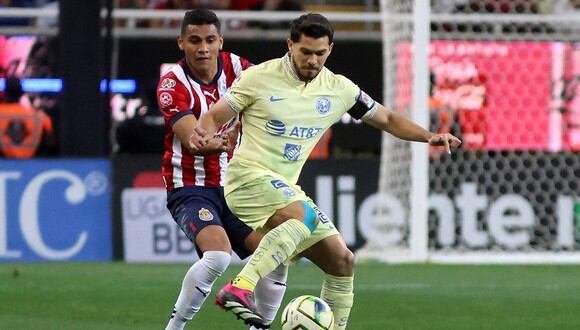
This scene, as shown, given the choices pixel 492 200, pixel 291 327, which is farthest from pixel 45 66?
pixel 291 327

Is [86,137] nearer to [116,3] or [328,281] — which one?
[116,3]

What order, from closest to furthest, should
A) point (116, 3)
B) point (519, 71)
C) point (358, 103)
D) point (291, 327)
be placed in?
point (291, 327)
point (358, 103)
point (519, 71)
point (116, 3)

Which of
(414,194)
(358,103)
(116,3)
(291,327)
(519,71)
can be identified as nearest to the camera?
(291,327)

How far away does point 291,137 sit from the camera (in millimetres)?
7309

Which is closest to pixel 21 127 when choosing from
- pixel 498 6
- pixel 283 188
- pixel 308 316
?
pixel 498 6

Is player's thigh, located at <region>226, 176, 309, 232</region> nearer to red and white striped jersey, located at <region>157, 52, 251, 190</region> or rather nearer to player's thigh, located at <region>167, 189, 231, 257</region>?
player's thigh, located at <region>167, 189, 231, 257</region>

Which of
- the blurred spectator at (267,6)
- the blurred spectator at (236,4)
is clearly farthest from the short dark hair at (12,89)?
the blurred spectator at (267,6)

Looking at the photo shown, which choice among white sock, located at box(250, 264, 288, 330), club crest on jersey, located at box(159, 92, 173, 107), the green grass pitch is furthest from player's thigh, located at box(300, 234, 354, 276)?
the green grass pitch

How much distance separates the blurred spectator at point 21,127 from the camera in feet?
47.9

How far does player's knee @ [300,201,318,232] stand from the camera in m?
7.02

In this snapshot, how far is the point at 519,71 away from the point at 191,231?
25.7ft

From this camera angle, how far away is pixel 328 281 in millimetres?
7305

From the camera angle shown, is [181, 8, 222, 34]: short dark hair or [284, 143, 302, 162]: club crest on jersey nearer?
[284, 143, 302, 162]: club crest on jersey

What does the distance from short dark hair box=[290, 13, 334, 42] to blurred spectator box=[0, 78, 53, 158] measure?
25.4 feet
